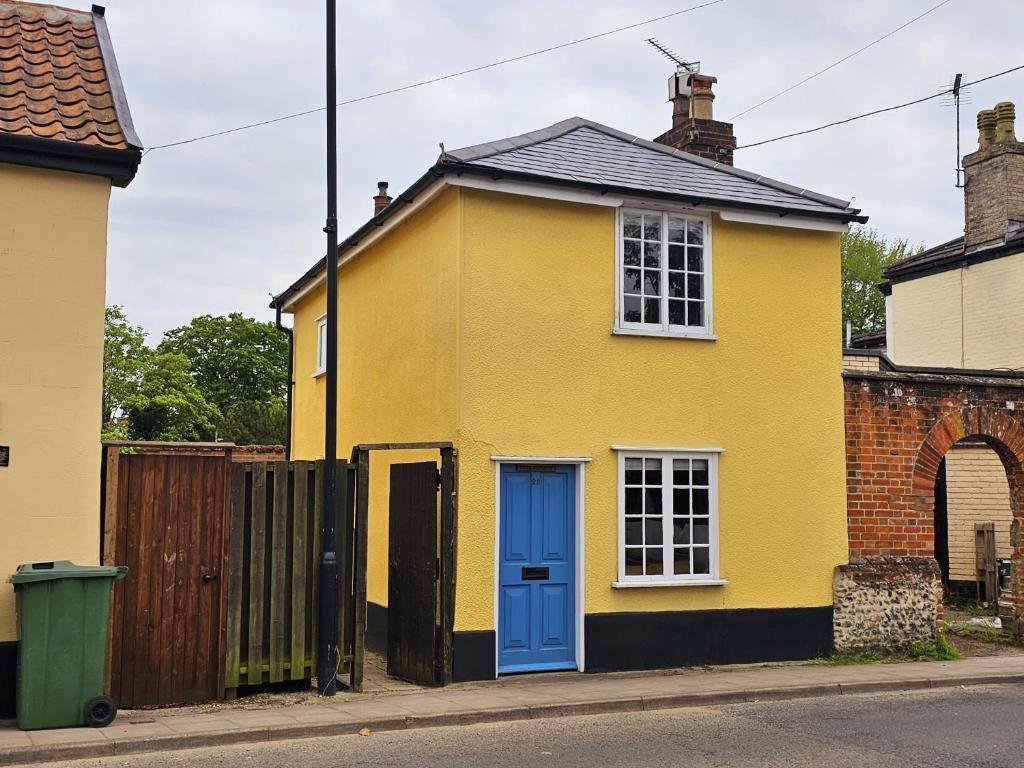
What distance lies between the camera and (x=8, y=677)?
8297mm

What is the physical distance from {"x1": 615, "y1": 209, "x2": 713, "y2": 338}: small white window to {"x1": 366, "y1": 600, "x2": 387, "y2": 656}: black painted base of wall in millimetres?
4459

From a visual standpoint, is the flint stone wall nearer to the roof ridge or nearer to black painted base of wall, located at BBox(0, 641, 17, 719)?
the roof ridge

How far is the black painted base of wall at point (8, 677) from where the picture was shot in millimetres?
8266

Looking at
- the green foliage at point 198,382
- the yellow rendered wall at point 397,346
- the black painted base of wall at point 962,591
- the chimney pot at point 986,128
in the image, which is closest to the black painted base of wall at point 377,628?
the yellow rendered wall at point 397,346

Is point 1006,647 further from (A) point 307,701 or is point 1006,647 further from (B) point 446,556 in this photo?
(A) point 307,701

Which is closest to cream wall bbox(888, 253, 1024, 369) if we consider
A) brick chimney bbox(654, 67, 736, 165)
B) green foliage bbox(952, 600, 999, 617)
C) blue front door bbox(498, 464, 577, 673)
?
green foliage bbox(952, 600, 999, 617)

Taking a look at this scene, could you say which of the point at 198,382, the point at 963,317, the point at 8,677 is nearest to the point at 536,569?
the point at 8,677

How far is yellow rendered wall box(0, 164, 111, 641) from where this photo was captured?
336 inches

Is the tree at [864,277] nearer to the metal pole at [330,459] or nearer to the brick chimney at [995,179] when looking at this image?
the brick chimney at [995,179]

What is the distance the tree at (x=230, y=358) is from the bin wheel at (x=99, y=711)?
154 feet

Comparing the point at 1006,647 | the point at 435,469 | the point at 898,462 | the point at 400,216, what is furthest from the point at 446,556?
the point at 1006,647

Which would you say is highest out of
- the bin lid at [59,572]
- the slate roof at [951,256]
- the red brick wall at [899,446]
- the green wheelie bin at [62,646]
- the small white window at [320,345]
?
the slate roof at [951,256]

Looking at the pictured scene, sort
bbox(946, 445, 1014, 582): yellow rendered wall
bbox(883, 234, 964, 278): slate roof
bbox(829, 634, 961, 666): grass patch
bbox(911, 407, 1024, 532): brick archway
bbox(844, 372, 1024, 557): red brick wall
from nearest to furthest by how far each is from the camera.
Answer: bbox(829, 634, 961, 666): grass patch
bbox(844, 372, 1024, 557): red brick wall
bbox(911, 407, 1024, 532): brick archway
bbox(946, 445, 1014, 582): yellow rendered wall
bbox(883, 234, 964, 278): slate roof

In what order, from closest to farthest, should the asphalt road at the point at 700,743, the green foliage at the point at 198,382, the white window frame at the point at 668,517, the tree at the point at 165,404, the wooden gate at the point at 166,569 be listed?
the asphalt road at the point at 700,743 → the wooden gate at the point at 166,569 → the white window frame at the point at 668,517 → the green foliage at the point at 198,382 → the tree at the point at 165,404
